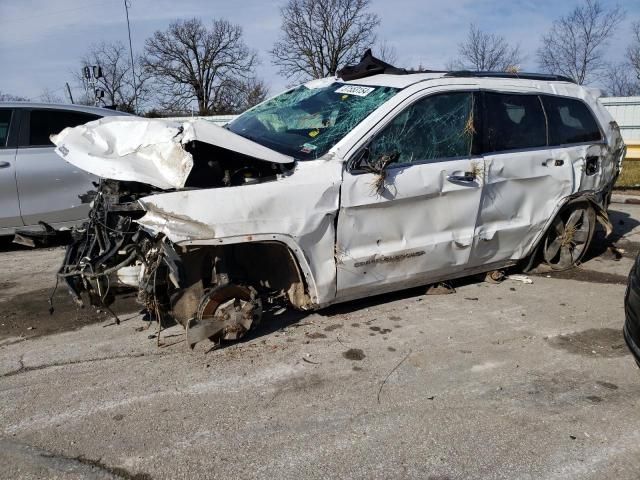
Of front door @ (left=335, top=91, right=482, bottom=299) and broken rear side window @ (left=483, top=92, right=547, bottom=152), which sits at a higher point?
broken rear side window @ (left=483, top=92, right=547, bottom=152)

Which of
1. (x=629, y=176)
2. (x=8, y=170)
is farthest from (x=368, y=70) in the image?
(x=629, y=176)

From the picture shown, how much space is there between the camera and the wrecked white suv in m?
3.59

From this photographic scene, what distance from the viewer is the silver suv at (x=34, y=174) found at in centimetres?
630

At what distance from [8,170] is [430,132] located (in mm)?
4610

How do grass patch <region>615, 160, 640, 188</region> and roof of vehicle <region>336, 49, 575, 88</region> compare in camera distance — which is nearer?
roof of vehicle <region>336, 49, 575, 88</region>

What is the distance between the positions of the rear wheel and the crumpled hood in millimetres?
2957

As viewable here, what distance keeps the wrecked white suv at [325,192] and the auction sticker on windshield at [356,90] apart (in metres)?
0.03

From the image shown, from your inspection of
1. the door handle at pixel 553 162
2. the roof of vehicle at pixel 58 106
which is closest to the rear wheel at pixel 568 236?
the door handle at pixel 553 162

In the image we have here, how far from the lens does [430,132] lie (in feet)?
14.4

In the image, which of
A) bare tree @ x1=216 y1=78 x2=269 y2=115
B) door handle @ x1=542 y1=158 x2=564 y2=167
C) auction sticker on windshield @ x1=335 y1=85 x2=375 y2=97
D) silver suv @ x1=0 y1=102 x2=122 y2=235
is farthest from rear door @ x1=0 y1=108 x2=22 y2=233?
bare tree @ x1=216 y1=78 x2=269 y2=115

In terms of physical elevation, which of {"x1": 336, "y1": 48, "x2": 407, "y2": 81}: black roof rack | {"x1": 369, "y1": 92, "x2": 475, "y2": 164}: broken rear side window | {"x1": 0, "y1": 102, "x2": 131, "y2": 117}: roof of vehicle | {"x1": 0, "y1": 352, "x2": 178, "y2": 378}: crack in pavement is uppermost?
{"x1": 336, "y1": 48, "x2": 407, "y2": 81}: black roof rack

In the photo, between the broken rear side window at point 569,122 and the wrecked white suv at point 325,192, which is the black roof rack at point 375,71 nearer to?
the wrecked white suv at point 325,192

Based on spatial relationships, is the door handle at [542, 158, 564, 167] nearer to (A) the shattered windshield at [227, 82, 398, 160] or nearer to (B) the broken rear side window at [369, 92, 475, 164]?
(B) the broken rear side window at [369, 92, 475, 164]

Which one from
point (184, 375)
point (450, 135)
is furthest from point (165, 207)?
point (450, 135)
